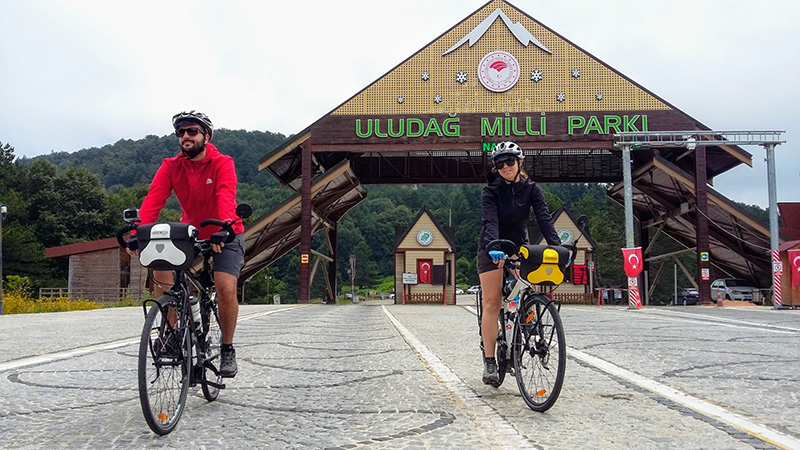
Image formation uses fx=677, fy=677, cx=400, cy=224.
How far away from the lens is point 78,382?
4.80m

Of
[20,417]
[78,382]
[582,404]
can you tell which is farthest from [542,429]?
[78,382]

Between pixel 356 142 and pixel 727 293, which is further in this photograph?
pixel 727 293

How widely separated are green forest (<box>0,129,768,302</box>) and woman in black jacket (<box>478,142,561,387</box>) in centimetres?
2179

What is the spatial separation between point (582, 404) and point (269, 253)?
33.5m

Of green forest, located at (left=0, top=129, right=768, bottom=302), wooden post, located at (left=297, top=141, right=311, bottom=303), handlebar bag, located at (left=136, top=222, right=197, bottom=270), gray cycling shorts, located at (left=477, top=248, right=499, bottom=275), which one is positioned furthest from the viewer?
green forest, located at (left=0, top=129, right=768, bottom=302)

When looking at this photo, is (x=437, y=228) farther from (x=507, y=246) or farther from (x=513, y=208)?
(x=507, y=246)

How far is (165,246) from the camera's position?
11.3 feet

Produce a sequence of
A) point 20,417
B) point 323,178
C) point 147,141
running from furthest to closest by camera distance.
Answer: point 147,141
point 323,178
point 20,417

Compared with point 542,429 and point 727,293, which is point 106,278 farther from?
point 542,429

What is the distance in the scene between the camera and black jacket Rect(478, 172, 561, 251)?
4.40 metres

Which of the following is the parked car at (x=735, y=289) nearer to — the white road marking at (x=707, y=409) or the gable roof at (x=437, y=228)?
the gable roof at (x=437, y=228)

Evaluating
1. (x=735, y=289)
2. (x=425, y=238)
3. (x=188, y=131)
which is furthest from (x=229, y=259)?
(x=735, y=289)

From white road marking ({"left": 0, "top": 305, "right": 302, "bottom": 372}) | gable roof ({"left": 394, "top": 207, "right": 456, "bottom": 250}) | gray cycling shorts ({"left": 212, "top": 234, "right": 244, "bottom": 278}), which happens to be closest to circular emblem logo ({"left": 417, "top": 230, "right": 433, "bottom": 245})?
gable roof ({"left": 394, "top": 207, "right": 456, "bottom": 250})

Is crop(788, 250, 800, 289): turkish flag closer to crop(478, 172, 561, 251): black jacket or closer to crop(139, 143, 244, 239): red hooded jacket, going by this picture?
crop(478, 172, 561, 251): black jacket
